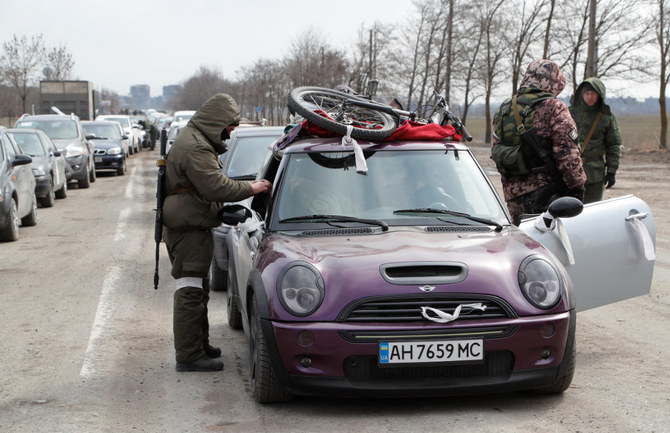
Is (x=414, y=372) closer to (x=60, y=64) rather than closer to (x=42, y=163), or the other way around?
(x=42, y=163)

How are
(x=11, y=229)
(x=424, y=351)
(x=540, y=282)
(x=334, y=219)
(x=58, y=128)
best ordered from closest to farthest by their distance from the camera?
(x=424, y=351) → (x=540, y=282) → (x=334, y=219) → (x=11, y=229) → (x=58, y=128)

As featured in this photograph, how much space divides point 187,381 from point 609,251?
279 centimetres

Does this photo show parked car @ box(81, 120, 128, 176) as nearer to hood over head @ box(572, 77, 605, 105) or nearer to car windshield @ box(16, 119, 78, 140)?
car windshield @ box(16, 119, 78, 140)

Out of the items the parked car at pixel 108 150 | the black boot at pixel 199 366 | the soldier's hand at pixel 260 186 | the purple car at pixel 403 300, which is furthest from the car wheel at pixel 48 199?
the purple car at pixel 403 300

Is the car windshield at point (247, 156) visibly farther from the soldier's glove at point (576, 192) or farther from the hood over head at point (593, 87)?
the soldier's glove at point (576, 192)

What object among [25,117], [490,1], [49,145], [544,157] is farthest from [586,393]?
[490,1]

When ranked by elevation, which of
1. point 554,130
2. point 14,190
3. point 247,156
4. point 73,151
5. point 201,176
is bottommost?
point 73,151

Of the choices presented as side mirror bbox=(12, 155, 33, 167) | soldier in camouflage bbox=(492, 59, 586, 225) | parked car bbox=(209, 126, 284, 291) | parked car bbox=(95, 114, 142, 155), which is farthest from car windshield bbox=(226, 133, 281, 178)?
parked car bbox=(95, 114, 142, 155)

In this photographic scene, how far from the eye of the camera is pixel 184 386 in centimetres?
563

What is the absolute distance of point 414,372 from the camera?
4.76 meters

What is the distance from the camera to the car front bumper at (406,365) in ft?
15.2

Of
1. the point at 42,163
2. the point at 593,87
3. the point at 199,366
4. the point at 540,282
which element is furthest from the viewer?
the point at 42,163

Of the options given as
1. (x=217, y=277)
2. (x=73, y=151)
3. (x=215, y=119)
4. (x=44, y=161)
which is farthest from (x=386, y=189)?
(x=73, y=151)

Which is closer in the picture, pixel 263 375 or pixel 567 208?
pixel 263 375
